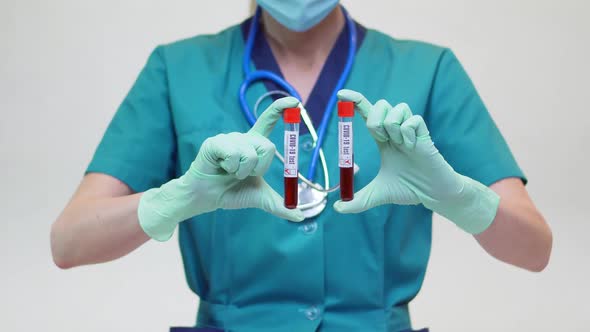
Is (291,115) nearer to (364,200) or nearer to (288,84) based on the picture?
(364,200)

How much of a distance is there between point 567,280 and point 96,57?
123 centimetres

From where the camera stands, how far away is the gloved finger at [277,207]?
1311 mm

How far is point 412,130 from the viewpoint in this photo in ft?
4.03

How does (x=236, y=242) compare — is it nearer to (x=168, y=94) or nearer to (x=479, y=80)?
(x=168, y=94)

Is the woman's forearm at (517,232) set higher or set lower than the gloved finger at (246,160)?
lower

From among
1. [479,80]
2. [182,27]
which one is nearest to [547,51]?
[479,80]

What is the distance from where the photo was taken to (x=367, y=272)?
1.46 metres

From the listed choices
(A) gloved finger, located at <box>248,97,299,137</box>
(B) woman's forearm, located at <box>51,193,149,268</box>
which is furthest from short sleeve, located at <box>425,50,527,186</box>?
(B) woman's forearm, located at <box>51,193,149,268</box>

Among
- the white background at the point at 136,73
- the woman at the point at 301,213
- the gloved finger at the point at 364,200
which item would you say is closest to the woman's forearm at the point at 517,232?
the woman at the point at 301,213

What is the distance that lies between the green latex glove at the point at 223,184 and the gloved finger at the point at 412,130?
0.48ft

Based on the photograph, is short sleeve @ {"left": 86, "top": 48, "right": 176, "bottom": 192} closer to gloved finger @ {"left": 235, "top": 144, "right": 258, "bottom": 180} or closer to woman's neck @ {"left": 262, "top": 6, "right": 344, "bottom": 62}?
woman's neck @ {"left": 262, "top": 6, "right": 344, "bottom": 62}

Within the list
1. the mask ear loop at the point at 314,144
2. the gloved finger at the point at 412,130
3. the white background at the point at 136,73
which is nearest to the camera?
the gloved finger at the point at 412,130

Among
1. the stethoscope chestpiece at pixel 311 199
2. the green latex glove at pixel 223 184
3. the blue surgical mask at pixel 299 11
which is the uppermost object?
the blue surgical mask at pixel 299 11

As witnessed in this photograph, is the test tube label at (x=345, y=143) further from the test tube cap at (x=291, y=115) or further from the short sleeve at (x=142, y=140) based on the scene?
the short sleeve at (x=142, y=140)
